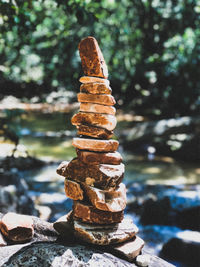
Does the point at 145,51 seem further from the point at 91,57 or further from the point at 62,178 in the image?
the point at 91,57

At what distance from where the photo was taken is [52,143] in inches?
337

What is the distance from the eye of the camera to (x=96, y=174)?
2.05m

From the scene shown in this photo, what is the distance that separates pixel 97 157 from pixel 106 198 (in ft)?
1.00

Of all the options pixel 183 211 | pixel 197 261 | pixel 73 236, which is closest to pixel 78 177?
pixel 73 236

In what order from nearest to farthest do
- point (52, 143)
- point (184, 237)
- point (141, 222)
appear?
point (184, 237) → point (141, 222) → point (52, 143)

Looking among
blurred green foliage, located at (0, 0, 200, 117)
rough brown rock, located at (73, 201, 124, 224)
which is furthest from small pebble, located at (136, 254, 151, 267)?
blurred green foliage, located at (0, 0, 200, 117)

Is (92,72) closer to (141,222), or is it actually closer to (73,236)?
(73,236)

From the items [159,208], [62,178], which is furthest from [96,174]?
[62,178]

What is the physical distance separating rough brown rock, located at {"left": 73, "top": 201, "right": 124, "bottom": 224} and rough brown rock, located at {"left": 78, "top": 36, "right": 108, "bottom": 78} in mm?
980

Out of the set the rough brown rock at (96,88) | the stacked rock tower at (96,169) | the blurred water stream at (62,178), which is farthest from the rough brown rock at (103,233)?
the blurred water stream at (62,178)

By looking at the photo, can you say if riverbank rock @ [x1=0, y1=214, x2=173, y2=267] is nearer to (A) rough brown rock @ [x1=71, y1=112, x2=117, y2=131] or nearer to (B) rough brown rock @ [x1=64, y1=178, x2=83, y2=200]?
(B) rough brown rock @ [x1=64, y1=178, x2=83, y2=200]

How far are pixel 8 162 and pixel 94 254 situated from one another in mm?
3438

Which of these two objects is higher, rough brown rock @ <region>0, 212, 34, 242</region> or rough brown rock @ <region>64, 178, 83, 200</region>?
rough brown rock @ <region>64, 178, 83, 200</region>

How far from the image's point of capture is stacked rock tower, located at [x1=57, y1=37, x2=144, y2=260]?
2.05 metres
